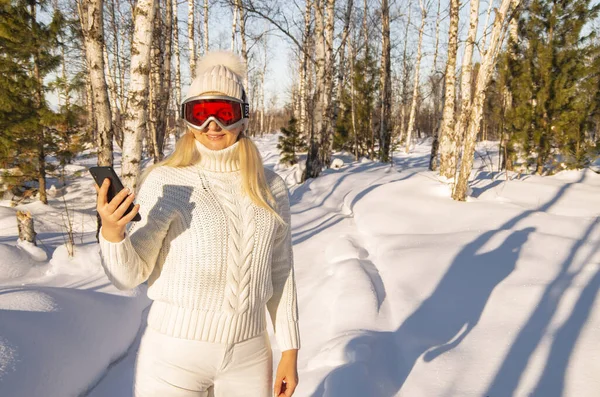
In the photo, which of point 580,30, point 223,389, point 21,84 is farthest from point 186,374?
point 580,30

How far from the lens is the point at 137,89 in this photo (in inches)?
195

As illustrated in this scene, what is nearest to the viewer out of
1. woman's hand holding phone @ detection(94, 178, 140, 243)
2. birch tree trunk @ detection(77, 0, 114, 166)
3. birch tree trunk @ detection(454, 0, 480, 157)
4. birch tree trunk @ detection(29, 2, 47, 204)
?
woman's hand holding phone @ detection(94, 178, 140, 243)

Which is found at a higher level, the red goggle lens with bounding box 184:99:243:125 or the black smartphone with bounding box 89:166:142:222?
the red goggle lens with bounding box 184:99:243:125

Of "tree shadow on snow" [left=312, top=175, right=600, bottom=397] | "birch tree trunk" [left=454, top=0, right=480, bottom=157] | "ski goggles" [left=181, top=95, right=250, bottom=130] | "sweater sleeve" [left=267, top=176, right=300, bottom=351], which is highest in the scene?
"birch tree trunk" [left=454, top=0, right=480, bottom=157]

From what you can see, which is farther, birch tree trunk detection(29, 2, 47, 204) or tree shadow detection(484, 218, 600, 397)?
birch tree trunk detection(29, 2, 47, 204)

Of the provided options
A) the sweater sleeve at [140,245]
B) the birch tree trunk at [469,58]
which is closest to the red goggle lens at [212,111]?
the sweater sleeve at [140,245]

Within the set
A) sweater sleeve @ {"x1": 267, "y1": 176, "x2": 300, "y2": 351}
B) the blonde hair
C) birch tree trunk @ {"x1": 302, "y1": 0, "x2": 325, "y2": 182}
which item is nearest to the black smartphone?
the blonde hair

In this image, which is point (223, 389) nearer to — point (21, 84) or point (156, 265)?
point (156, 265)

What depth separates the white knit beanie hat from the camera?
1439 mm

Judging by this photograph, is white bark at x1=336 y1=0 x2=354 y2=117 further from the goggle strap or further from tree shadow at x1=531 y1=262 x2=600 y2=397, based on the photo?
the goggle strap

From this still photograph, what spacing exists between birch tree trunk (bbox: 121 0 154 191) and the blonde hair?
375cm

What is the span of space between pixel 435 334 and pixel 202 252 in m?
2.57

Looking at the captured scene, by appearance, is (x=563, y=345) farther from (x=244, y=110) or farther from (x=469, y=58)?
(x=469, y=58)

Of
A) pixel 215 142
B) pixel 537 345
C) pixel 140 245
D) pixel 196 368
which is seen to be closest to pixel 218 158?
pixel 215 142
